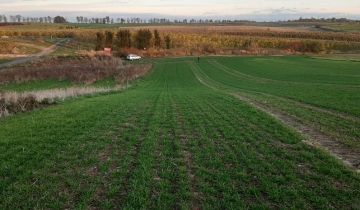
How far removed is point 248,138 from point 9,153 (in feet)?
23.9

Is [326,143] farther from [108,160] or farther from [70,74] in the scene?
[70,74]

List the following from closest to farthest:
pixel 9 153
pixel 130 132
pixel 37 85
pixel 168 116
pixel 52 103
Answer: pixel 9 153 < pixel 130 132 < pixel 168 116 < pixel 52 103 < pixel 37 85

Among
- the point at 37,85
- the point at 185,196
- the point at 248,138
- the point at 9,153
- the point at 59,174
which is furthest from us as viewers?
the point at 37,85

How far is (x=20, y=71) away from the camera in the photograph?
53156 mm

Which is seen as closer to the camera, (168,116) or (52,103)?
(168,116)

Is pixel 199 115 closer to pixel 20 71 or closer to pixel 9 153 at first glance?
pixel 9 153

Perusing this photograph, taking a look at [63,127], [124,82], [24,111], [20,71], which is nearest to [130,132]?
[63,127]

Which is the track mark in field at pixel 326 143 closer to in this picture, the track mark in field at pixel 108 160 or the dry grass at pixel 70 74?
the track mark in field at pixel 108 160

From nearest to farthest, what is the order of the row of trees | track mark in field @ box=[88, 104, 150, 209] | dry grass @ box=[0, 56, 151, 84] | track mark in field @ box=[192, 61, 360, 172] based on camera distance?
track mark in field @ box=[88, 104, 150, 209] < track mark in field @ box=[192, 61, 360, 172] < dry grass @ box=[0, 56, 151, 84] < the row of trees

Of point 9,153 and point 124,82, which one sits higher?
point 9,153

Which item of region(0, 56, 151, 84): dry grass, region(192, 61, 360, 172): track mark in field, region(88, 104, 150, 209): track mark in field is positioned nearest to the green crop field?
region(88, 104, 150, 209): track mark in field

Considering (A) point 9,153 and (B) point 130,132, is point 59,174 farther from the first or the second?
(B) point 130,132

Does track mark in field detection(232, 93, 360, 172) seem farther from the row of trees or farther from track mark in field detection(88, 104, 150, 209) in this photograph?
the row of trees

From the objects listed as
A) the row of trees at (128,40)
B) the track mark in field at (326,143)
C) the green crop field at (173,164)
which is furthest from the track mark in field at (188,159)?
the row of trees at (128,40)
